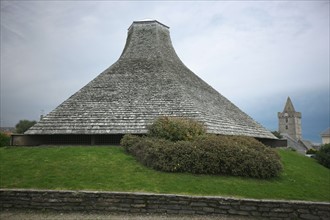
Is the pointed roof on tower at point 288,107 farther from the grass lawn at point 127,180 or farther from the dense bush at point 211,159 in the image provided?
the dense bush at point 211,159

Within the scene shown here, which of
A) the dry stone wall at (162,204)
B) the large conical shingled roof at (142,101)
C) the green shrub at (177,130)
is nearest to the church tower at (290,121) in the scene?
the large conical shingled roof at (142,101)

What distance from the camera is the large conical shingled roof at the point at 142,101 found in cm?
1520

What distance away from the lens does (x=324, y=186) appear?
10203 mm

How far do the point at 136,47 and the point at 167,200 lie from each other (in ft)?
58.4

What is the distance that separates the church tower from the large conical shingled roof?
7292cm

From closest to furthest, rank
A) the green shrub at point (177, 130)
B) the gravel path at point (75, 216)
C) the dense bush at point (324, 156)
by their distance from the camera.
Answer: the gravel path at point (75, 216)
the green shrub at point (177, 130)
the dense bush at point (324, 156)

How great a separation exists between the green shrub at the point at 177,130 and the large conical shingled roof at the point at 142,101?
2.21 meters

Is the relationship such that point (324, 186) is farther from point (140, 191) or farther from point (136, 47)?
point (136, 47)

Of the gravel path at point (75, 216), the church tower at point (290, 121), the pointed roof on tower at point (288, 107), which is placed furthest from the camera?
the pointed roof on tower at point (288, 107)

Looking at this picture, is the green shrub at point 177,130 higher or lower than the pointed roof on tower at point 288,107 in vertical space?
lower

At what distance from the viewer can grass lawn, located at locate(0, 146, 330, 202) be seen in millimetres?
8055

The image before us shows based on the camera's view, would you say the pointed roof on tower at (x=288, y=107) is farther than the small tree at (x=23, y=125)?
Yes

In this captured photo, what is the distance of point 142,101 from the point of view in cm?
1705

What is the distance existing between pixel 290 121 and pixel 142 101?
3257 inches
